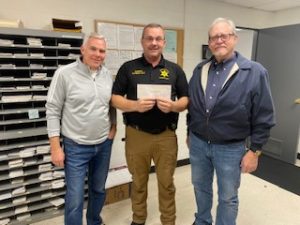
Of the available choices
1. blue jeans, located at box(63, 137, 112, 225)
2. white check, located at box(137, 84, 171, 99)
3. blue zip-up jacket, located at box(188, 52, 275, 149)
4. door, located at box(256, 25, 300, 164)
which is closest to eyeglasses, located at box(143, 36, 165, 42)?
white check, located at box(137, 84, 171, 99)

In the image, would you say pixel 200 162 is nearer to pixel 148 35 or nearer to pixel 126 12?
pixel 148 35

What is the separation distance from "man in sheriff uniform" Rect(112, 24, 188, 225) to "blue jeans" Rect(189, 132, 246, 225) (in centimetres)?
20

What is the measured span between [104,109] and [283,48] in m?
3.14

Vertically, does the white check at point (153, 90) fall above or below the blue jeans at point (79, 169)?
above

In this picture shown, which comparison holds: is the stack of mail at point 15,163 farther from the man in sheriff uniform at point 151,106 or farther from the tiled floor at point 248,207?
the man in sheriff uniform at point 151,106

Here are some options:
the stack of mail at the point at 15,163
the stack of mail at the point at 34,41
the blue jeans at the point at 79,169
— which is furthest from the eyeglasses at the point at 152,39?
the stack of mail at the point at 15,163

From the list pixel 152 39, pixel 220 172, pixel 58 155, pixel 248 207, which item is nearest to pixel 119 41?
pixel 152 39

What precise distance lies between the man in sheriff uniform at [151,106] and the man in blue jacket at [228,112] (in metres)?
0.17

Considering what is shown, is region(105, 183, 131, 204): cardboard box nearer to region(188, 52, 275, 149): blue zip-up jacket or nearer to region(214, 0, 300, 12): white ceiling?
region(188, 52, 275, 149): blue zip-up jacket

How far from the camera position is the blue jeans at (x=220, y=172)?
5.24 ft

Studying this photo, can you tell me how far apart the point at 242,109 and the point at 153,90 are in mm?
582

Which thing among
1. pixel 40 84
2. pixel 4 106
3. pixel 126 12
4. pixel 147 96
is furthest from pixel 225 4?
pixel 4 106

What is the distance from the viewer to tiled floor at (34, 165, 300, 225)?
2.22m

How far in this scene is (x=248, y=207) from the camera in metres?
2.45
